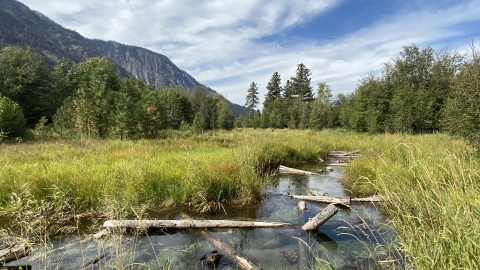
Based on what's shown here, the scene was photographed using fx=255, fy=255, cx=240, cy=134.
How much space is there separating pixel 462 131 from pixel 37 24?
23215 cm

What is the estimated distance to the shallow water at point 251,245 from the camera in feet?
12.1

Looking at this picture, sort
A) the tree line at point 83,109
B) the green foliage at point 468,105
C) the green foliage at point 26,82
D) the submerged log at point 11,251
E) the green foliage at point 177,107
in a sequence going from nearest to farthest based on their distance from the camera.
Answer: the submerged log at point 11,251
the green foliage at point 468,105
the tree line at point 83,109
the green foliage at point 26,82
the green foliage at point 177,107

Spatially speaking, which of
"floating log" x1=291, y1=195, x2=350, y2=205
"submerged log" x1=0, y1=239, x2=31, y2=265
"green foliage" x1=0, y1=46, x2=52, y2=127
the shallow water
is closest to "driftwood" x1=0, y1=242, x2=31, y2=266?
"submerged log" x1=0, y1=239, x2=31, y2=265

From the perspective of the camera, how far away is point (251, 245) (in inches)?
172

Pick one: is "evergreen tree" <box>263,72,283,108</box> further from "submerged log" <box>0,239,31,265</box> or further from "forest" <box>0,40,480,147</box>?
"submerged log" <box>0,239,31,265</box>

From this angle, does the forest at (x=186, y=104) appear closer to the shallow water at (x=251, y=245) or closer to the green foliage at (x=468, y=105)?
the green foliage at (x=468, y=105)

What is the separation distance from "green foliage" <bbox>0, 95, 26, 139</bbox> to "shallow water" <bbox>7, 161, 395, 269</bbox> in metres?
16.1

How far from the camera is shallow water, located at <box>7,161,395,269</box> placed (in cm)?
368

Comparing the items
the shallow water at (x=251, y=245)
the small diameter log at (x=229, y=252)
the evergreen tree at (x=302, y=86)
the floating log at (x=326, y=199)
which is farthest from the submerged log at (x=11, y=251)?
the evergreen tree at (x=302, y=86)

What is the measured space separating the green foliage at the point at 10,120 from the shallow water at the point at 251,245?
1608 cm

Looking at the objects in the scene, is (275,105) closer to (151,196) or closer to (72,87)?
(72,87)

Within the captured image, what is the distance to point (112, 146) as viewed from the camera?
1193 centimetres

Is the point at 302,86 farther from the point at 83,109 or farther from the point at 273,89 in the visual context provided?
the point at 83,109

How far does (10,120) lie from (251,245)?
19358 mm
